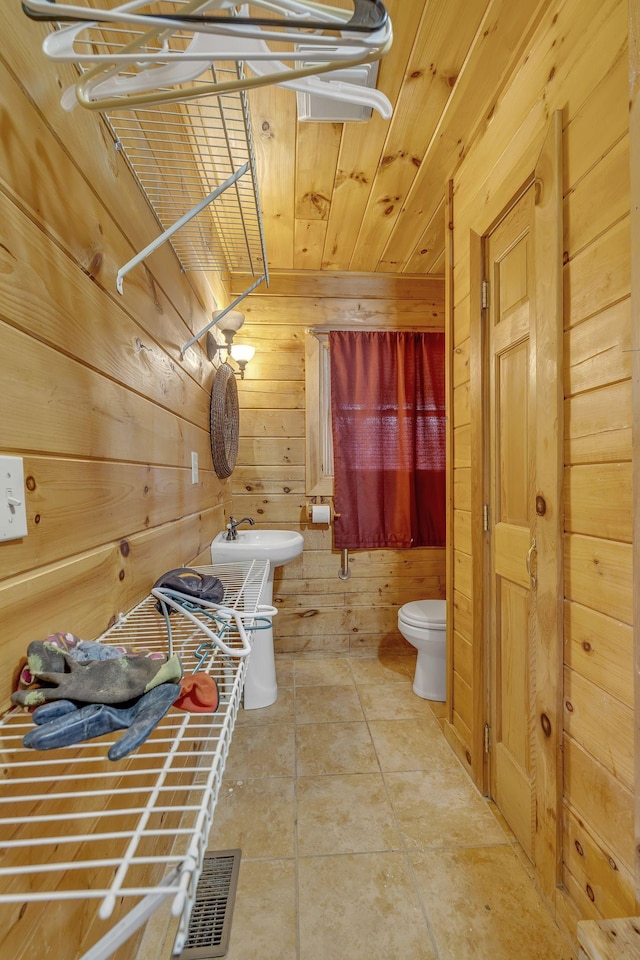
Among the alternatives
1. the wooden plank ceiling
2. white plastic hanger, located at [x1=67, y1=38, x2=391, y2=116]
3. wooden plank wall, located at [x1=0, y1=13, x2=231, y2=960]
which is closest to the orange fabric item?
wooden plank wall, located at [x1=0, y1=13, x2=231, y2=960]

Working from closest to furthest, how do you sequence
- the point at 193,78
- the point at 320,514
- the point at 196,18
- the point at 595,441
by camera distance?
the point at 196,18
the point at 193,78
the point at 595,441
the point at 320,514

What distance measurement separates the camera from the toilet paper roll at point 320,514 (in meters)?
2.75

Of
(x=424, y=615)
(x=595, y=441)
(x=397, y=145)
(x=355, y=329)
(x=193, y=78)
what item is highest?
(x=397, y=145)

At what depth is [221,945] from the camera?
1093mm

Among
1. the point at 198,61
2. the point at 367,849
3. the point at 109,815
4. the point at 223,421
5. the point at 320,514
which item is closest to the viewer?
the point at 109,815

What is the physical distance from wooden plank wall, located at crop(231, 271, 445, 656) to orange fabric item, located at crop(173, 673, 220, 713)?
218 centimetres

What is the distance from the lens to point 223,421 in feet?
7.38

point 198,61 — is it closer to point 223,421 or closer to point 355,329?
point 223,421

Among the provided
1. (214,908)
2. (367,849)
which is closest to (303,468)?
(367,849)

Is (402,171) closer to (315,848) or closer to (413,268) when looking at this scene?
(413,268)

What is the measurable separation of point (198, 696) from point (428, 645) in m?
1.85

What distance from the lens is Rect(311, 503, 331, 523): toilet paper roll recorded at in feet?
9.02

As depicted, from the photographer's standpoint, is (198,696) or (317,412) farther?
(317,412)

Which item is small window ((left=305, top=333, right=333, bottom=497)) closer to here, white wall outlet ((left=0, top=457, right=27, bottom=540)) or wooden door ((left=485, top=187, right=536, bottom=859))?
wooden door ((left=485, top=187, right=536, bottom=859))
